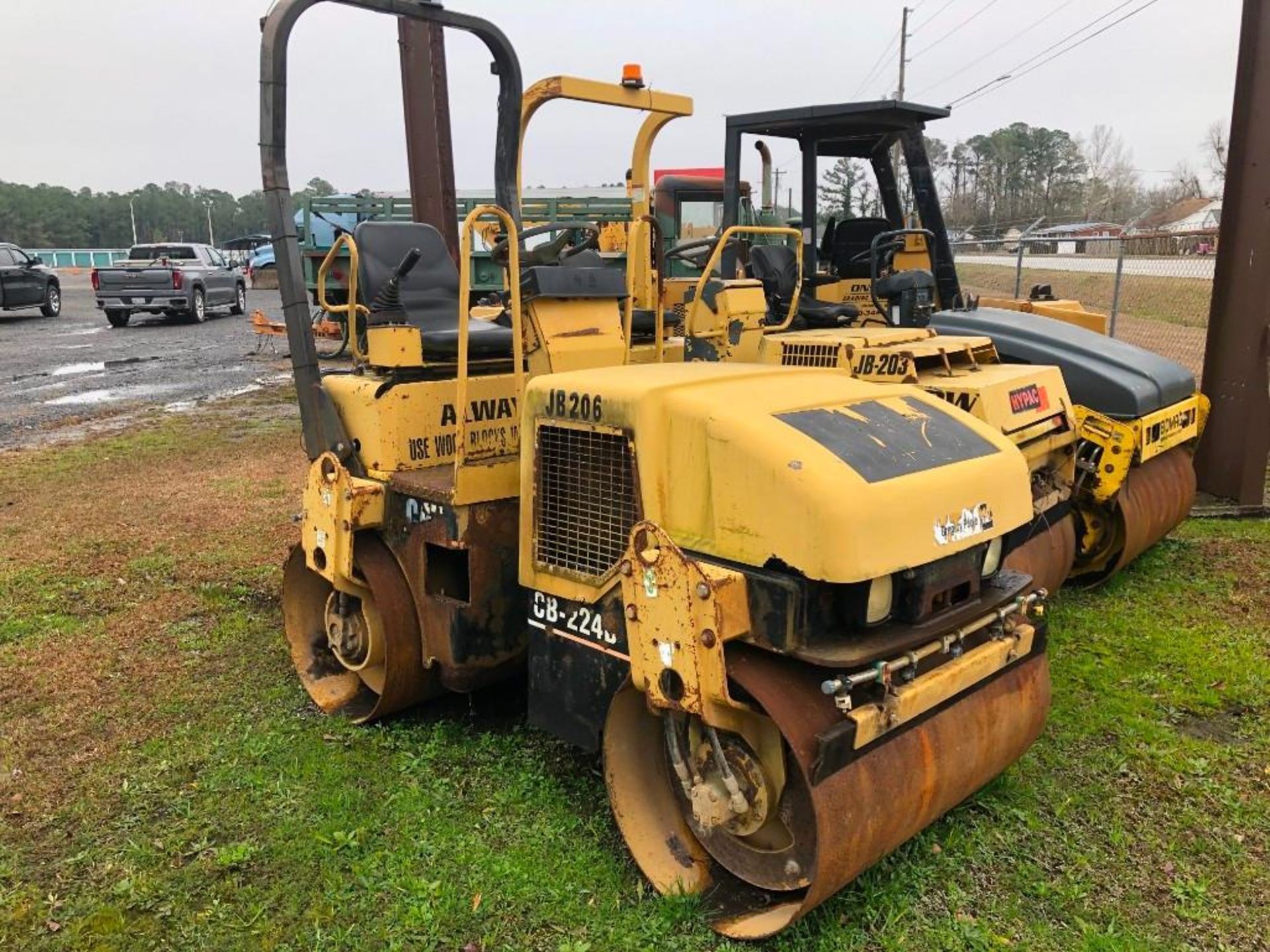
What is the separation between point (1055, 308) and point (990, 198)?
52181 mm

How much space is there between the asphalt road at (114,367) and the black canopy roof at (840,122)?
25.5 ft

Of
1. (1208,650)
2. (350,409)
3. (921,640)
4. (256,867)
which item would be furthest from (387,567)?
(1208,650)

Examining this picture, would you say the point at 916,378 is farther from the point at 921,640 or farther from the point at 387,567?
the point at 387,567

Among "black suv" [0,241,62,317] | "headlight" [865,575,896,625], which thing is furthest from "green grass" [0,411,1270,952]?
"black suv" [0,241,62,317]

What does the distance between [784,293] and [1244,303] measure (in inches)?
128

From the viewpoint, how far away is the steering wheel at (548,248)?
3910mm

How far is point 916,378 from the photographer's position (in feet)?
14.8

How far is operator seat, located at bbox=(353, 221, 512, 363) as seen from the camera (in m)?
4.56

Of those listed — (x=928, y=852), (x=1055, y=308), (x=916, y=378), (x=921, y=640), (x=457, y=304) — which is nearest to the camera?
(x=921, y=640)

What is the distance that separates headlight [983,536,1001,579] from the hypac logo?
0.18 metres

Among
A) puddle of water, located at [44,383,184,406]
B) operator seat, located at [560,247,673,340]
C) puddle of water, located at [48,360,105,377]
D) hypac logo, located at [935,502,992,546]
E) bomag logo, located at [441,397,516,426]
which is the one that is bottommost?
puddle of water, located at [44,383,184,406]

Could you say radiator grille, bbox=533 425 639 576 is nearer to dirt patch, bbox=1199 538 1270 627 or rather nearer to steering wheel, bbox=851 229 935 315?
steering wheel, bbox=851 229 935 315

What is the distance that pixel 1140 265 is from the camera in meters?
20.1

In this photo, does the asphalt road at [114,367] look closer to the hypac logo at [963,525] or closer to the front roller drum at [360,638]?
the front roller drum at [360,638]
